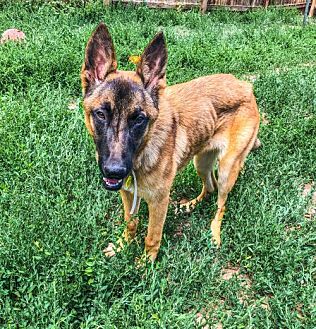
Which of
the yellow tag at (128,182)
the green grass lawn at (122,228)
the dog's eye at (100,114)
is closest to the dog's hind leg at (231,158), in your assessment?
the green grass lawn at (122,228)

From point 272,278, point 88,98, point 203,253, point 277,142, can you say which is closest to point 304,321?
point 272,278

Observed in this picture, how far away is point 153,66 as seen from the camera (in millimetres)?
3209

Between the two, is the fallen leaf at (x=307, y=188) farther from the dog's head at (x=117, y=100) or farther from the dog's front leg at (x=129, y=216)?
the dog's head at (x=117, y=100)

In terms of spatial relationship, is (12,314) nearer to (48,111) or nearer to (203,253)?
(203,253)

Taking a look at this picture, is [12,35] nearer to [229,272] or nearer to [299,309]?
[229,272]

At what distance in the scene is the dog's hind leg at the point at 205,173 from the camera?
14.3 feet

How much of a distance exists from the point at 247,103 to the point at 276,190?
3.47 ft

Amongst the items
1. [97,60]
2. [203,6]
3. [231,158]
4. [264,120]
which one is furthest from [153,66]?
[203,6]

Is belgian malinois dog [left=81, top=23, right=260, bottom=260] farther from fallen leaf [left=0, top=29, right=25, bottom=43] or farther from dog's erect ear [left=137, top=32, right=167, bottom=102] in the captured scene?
fallen leaf [left=0, top=29, right=25, bottom=43]

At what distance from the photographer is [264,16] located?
39.9 feet

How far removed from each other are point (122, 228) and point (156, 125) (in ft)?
2.88

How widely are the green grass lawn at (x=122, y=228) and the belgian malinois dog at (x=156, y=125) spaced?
0.29 metres

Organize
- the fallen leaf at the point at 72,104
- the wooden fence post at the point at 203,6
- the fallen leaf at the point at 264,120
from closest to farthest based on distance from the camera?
the fallen leaf at the point at 72,104 → the fallen leaf at the point at 264,120 → the wooden fence post at the point at 203,6

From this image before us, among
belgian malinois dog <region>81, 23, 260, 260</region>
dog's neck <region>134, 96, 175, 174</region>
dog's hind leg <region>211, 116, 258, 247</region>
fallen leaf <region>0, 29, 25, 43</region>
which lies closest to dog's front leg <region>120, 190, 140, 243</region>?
belgian malinois dog <region>81, 23, 260, 260</region>
